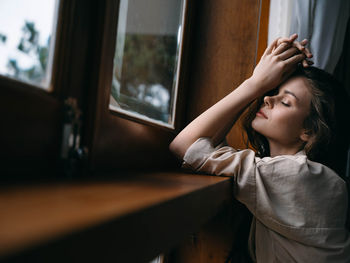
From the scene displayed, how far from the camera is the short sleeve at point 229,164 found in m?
0.81

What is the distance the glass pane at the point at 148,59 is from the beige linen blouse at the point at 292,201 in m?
0.30

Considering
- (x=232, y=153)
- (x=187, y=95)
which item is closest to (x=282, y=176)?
(x=232, y=153)

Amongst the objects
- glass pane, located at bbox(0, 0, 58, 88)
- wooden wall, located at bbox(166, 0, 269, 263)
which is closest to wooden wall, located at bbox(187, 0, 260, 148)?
wooden wall, located at bbox(166, 0, 269, 263)

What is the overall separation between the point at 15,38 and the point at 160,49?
650 millimetres

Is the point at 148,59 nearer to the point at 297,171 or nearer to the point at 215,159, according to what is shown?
the point at 215,159

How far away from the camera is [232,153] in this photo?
88cm

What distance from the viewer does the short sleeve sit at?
2.67 ft

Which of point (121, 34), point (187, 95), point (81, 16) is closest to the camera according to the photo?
point (81, 16)

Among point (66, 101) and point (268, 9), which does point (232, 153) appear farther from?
point (268, 9)

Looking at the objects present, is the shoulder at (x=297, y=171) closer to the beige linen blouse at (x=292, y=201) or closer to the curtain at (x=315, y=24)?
the beige linen blouse at (x=292, y=201)

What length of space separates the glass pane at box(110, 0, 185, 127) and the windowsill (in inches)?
17.6

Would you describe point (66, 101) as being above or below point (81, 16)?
below

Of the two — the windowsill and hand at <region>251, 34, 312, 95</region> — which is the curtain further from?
the windowsill

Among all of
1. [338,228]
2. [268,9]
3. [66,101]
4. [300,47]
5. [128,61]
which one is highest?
[268,9]
